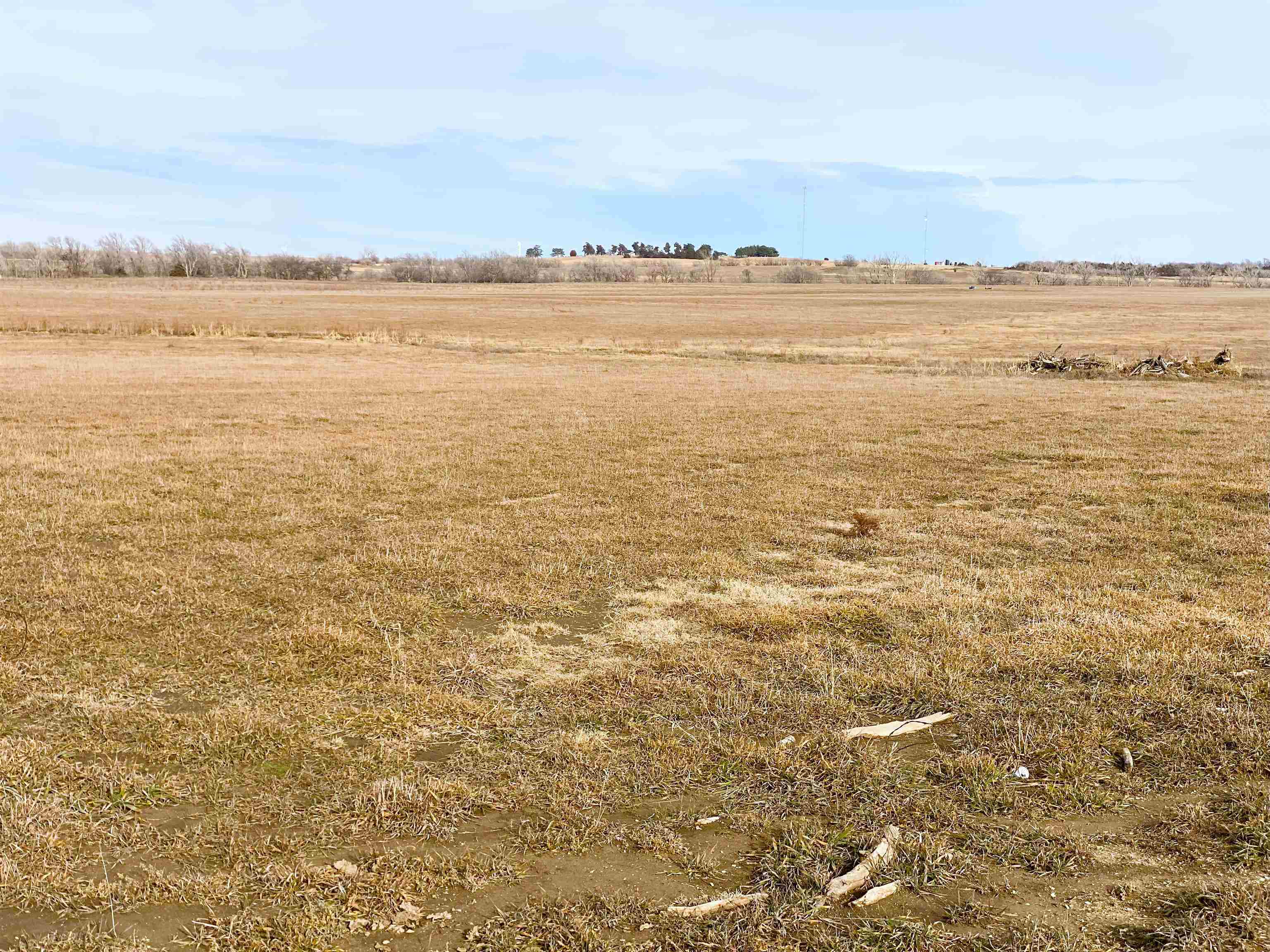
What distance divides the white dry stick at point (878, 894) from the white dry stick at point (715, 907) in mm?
411

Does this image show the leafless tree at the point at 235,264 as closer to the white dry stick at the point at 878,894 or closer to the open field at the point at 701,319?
the open field at the point at 701,319

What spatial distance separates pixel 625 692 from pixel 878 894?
7.95 feet

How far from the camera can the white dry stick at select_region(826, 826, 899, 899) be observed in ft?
13.2

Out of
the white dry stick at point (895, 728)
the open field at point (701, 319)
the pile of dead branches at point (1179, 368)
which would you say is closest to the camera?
the white dry stick at point (895, 728)

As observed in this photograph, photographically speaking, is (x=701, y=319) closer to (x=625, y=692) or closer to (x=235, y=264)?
(x=625, y=692)

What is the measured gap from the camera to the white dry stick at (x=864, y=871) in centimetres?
402

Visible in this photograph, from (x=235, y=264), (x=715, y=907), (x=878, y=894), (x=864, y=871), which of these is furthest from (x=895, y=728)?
(x=235, y=264)

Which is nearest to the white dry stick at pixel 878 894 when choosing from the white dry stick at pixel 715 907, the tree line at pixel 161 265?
the white dry stick at pixel 715 907

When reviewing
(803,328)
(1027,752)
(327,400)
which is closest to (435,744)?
(1027,752)

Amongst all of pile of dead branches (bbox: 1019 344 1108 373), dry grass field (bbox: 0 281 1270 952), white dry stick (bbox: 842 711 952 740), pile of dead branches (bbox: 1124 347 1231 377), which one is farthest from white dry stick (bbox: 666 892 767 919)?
pile of dead branches (bbox: 1019 344 1108 373)

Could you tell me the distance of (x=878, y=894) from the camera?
3.98 meters

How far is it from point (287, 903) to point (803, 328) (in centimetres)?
6353

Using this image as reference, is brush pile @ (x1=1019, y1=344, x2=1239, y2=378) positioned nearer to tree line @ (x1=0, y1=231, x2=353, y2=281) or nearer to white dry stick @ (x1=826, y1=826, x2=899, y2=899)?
white dry stick @ (x1=826, y1=826, x2=899, y2=899)

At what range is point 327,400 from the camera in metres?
23.5
